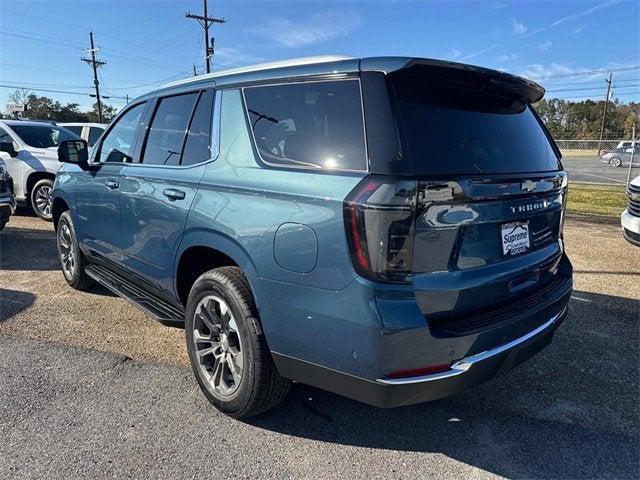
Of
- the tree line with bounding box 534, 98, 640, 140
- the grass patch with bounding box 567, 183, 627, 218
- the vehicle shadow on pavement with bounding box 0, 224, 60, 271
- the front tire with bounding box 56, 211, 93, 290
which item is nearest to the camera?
the front tire with bounding box 56, 211, 93, 290

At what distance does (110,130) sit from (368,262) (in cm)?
338

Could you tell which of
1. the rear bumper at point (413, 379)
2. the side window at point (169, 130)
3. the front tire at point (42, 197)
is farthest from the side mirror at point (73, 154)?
the front tire at point (42, 197)

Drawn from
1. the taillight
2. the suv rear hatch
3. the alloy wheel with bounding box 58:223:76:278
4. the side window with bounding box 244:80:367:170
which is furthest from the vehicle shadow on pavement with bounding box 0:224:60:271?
the suv rear hatch

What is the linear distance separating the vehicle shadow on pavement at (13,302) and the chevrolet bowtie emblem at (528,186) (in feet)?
14.4

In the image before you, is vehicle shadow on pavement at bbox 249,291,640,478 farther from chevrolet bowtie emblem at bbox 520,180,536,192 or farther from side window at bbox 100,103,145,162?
side window at bbox 100,103,145,162

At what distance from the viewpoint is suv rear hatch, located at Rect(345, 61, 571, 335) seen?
2.07 m

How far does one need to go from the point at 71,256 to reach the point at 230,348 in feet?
10.3

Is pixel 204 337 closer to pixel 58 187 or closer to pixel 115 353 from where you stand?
pixel 115 353

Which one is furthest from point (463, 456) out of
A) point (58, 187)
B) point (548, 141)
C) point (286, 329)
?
point (58, 187)

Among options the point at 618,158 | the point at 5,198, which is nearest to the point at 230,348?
the point at 5,198

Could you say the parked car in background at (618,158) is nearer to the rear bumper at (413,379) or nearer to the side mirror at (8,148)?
the side mirror at (8,148)

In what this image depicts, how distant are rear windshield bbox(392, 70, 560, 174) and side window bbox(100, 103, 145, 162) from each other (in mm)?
2515

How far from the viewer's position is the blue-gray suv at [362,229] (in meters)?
2.09

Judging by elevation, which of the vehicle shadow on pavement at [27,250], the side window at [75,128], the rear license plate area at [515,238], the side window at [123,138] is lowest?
the vehicle shadow on pavement at [27,250]
